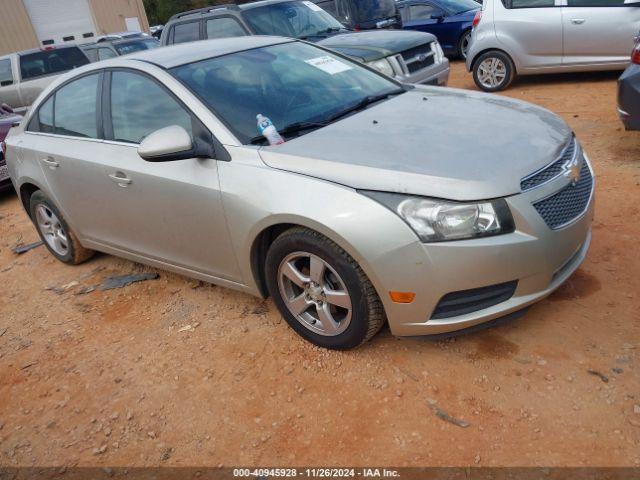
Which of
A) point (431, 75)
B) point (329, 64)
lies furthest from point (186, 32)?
point (329, 64)

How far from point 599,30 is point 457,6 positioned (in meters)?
4.72

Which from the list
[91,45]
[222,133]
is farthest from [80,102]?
[91,45]

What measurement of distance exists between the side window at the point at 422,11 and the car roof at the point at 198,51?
8.64 metres

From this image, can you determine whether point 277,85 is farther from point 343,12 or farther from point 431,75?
point 343,12

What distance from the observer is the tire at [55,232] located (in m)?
4.36

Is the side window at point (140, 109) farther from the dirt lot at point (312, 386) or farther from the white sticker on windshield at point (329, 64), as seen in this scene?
the dirt lot at point (312, 386)

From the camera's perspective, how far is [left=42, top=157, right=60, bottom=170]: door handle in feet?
12.9

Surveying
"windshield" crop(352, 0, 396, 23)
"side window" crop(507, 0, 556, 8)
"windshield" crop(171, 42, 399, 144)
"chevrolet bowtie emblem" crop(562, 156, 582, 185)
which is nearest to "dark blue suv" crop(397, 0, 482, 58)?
"windshield" crop(352, 0, 396, 23)

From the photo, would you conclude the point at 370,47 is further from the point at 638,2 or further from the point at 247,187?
the point at 247,187

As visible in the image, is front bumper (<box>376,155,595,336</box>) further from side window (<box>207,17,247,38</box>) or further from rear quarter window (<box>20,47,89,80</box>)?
rear quarter window (<box>20,47,89,80</box>)

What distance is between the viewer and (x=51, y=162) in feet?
13.0

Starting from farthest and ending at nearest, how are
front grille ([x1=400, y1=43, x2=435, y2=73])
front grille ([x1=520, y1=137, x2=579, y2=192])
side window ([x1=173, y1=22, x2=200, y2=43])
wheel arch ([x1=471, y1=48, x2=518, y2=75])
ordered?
side window ([x1=173, y1=22, x2=200, y2=43]), wheel arch ([x1=471, y1=48, x2=518, y2=75]), front grille ([x1=400, y1=43, x2=435, y2=73]), front grille ([x1=520, y1=137, x2=579, y2=192])

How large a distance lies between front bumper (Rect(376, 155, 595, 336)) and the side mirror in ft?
4.05

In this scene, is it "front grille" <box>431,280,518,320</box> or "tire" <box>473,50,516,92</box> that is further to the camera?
"tire" <box>473,50,516,92</box>
